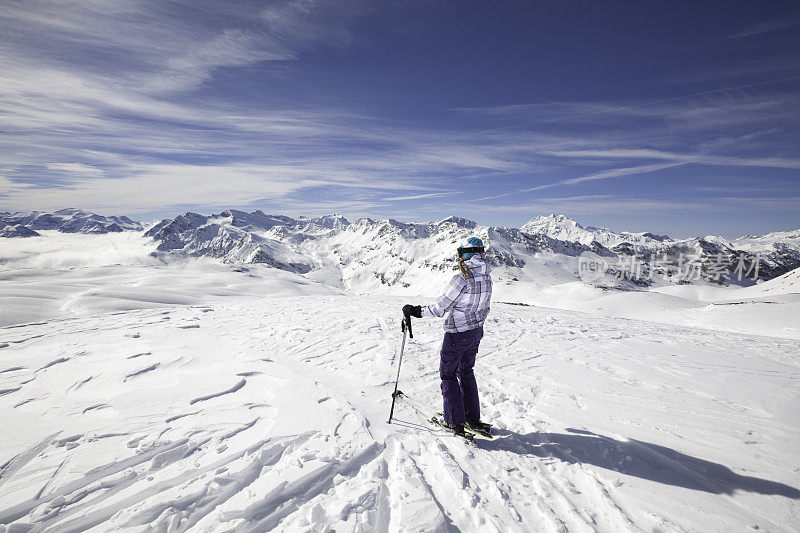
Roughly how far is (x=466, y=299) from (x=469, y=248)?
0.79 m

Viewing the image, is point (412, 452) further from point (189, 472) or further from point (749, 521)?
point (749, 521)

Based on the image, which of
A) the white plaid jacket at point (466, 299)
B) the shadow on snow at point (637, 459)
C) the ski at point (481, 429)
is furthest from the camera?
the ski at point (481, 429)

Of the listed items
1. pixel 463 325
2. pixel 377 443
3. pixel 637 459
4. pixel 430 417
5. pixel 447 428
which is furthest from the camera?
pixel 430 417

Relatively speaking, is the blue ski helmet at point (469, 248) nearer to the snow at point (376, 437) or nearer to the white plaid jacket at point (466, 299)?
the white plaid jacket at point (466, 299)

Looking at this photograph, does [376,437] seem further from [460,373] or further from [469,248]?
[469,248]

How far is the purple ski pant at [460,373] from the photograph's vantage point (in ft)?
16.2

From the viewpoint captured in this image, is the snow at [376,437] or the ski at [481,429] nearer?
the snow at [376,437]

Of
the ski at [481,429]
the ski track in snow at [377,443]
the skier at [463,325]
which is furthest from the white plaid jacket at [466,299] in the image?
the ski track in snow at [377,443]

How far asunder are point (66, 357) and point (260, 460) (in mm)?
7516

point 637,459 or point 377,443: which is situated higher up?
point 637,459

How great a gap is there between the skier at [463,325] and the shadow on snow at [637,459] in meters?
0.55

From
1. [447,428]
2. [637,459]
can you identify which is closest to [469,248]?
[447,428]

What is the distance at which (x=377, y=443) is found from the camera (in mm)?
4629

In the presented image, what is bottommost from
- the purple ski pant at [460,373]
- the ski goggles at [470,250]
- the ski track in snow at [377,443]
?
the ski track in snow at [377,443]
